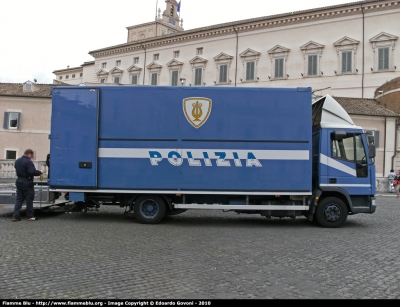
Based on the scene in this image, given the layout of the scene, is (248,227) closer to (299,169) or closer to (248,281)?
(299,169)

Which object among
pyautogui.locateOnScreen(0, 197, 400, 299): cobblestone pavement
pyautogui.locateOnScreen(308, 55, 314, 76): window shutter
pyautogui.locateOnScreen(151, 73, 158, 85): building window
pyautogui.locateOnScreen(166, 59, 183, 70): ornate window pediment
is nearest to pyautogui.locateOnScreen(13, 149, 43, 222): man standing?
pyautogui.locateOnScreen(0, 197, 400, 299): cobblestone pavement

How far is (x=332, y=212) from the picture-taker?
34.1 ft

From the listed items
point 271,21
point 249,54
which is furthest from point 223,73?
point 271,21

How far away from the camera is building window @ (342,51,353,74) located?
151 feet

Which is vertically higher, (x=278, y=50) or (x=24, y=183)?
(x=278, y=50)

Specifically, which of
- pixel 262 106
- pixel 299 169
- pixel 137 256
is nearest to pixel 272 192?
pixel 299 169

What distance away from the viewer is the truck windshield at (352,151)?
10312 mm

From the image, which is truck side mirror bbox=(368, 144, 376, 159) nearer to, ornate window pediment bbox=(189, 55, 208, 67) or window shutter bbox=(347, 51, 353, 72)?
window shutter bbox=(347, 51, 353, 72)

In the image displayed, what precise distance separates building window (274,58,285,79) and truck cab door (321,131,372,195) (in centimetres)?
4131

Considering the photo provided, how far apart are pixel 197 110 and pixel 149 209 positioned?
112 inches

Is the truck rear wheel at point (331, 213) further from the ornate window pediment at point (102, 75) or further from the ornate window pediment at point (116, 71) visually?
the ornate window pediment at point (102, 75)

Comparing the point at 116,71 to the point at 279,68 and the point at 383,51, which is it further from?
the point at 383,51

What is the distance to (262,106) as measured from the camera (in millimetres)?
10102

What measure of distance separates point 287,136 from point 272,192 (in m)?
1.44
